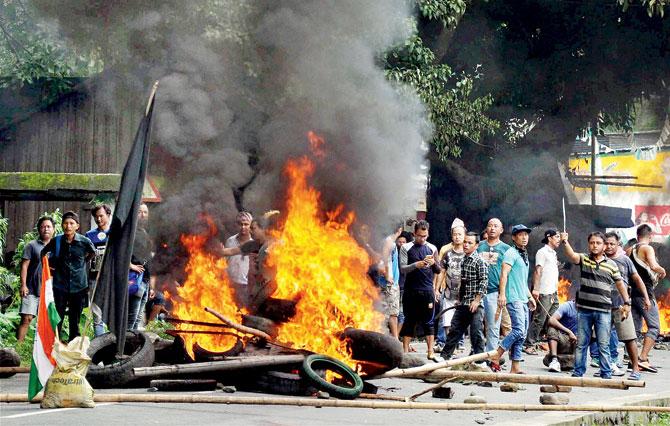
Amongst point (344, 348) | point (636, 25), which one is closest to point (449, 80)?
point (636, 25)

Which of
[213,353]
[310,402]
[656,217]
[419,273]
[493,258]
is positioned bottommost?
[310,402]

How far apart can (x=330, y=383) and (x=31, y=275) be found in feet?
16.4

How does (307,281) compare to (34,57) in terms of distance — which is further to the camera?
(34,57)

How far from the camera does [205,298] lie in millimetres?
11352

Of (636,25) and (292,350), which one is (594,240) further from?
(636,25)

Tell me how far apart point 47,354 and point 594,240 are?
6.65 meters

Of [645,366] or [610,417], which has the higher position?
[645,366]

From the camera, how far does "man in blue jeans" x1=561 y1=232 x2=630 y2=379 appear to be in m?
12.5

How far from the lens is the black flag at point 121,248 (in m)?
8.27

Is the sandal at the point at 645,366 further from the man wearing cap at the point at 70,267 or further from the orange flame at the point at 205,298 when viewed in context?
the man wearing cap at the point at 70,267

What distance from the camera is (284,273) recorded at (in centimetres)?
1107

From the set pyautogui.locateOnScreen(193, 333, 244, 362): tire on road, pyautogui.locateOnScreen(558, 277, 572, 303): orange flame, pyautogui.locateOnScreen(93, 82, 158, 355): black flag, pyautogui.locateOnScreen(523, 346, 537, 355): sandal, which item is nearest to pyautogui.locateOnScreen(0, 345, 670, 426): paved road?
pyautogui.locateOnScreen(193, 333, 244, 362): tire on road

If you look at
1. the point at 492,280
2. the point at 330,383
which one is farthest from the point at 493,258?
the point at 330,383

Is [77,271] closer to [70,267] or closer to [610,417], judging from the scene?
[70,267]
